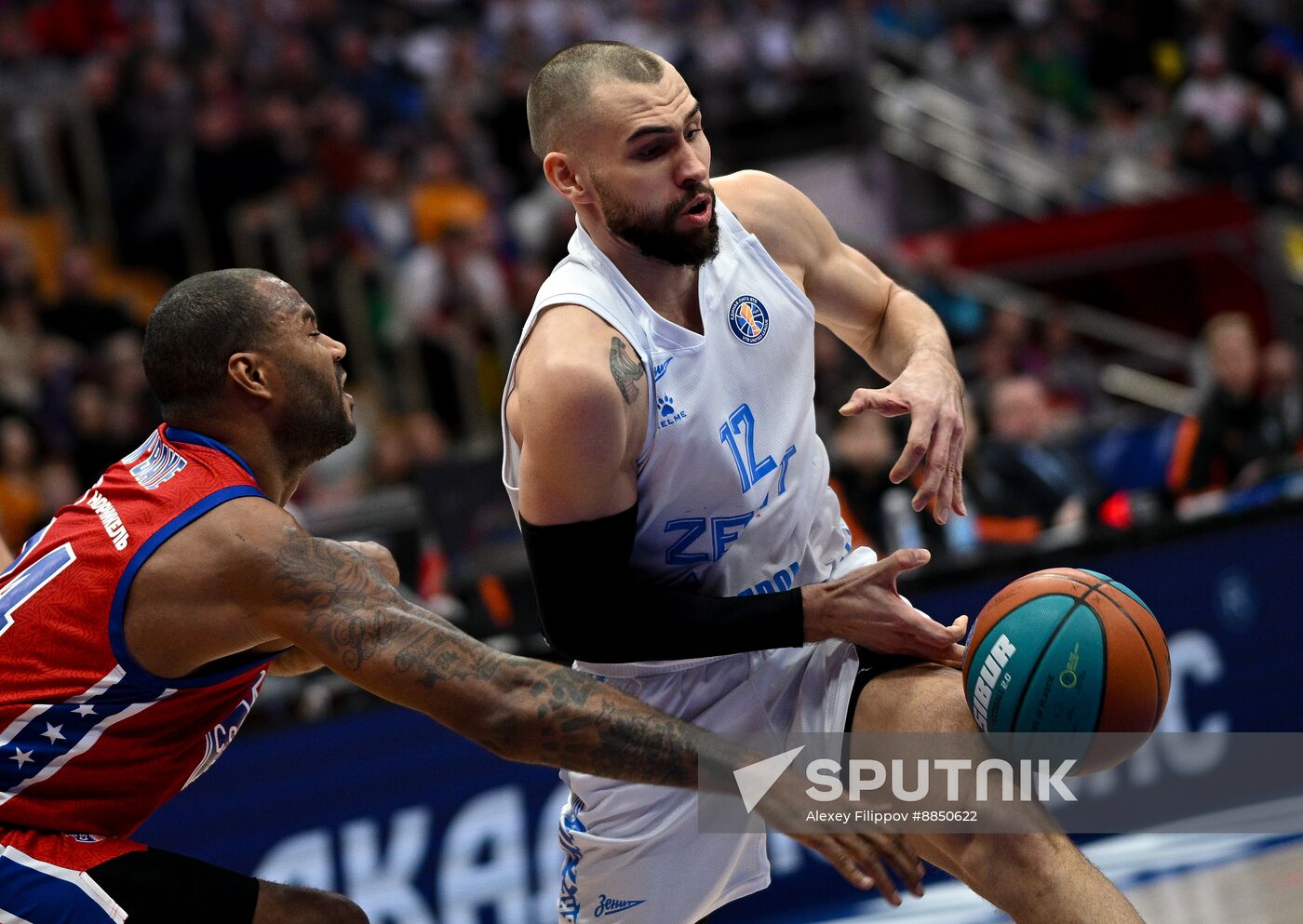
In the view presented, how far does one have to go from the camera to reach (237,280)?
3.31 m

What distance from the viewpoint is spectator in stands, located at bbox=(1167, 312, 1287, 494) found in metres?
8.07

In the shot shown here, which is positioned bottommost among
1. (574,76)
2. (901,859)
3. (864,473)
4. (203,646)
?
(864,473)

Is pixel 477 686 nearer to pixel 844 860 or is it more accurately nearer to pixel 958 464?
pixel 844 860

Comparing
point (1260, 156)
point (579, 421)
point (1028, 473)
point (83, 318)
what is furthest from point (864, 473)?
point (1260, 156)

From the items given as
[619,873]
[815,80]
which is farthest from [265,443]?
[815,80]

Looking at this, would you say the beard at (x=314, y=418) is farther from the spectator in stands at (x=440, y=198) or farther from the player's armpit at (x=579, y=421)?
the spectator in stands at (x=440, y=198)

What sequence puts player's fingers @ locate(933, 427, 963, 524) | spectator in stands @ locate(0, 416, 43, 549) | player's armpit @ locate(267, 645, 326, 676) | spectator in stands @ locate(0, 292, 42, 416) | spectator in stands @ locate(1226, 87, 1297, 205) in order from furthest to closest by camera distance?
spectator in stands @ locate(1226, 87, 1297, 205) < spectator in stands @ locate(0, 292, 42, 416) < spectator in stands @ locate(0, 416, 43, 549) < player's armpit @ locate(267, 645, 326, 676) < player's fingers @ locate(933, 427, 963, 524)

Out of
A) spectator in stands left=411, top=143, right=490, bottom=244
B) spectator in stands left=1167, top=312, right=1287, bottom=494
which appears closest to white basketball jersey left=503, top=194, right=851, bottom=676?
spectator in stands left=1167, top=312, right=1287, bottom=494

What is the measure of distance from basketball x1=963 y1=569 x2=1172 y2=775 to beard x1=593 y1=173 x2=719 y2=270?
1.08m

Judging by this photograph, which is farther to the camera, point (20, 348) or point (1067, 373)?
point (1067, 373)

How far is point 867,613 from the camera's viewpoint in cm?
334

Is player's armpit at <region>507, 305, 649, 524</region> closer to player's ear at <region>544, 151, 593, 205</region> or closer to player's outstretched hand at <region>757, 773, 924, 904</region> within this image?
player's ear at <region>544, 151, 593, 205</region>

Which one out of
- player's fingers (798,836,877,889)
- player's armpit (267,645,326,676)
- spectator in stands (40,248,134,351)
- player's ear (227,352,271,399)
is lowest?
spectator in stands (40,248,134,351)

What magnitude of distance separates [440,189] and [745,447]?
8433 mm
